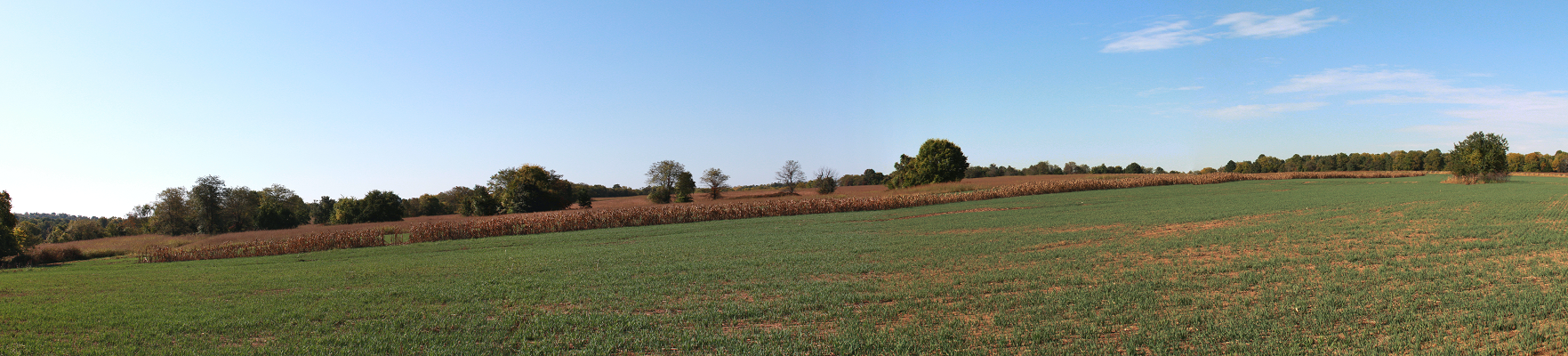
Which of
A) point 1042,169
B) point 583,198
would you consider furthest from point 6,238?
point 1042,169

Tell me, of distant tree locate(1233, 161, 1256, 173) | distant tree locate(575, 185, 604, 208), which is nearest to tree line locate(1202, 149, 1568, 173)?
distant tree locate(1233, 161, 1256, 173)

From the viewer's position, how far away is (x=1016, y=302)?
915 cm

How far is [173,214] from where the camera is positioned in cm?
4869

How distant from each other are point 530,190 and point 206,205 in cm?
2309

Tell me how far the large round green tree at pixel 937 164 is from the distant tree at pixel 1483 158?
4006 cm

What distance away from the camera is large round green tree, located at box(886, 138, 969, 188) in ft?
242

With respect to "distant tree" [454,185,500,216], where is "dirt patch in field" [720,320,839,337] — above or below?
below

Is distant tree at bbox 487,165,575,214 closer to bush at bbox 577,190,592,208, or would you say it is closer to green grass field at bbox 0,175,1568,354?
bush at bbox 577,190,592,208

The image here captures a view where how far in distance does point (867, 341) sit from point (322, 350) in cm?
636

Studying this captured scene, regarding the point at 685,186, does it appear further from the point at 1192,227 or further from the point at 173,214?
the point at 1192,227

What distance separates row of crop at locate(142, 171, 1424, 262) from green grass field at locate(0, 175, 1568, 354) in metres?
7.31

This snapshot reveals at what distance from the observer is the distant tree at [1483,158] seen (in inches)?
1571

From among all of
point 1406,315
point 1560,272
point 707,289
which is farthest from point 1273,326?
point 707,289

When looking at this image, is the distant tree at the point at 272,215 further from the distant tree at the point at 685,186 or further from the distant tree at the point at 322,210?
the distant tree at the point at 685,186
